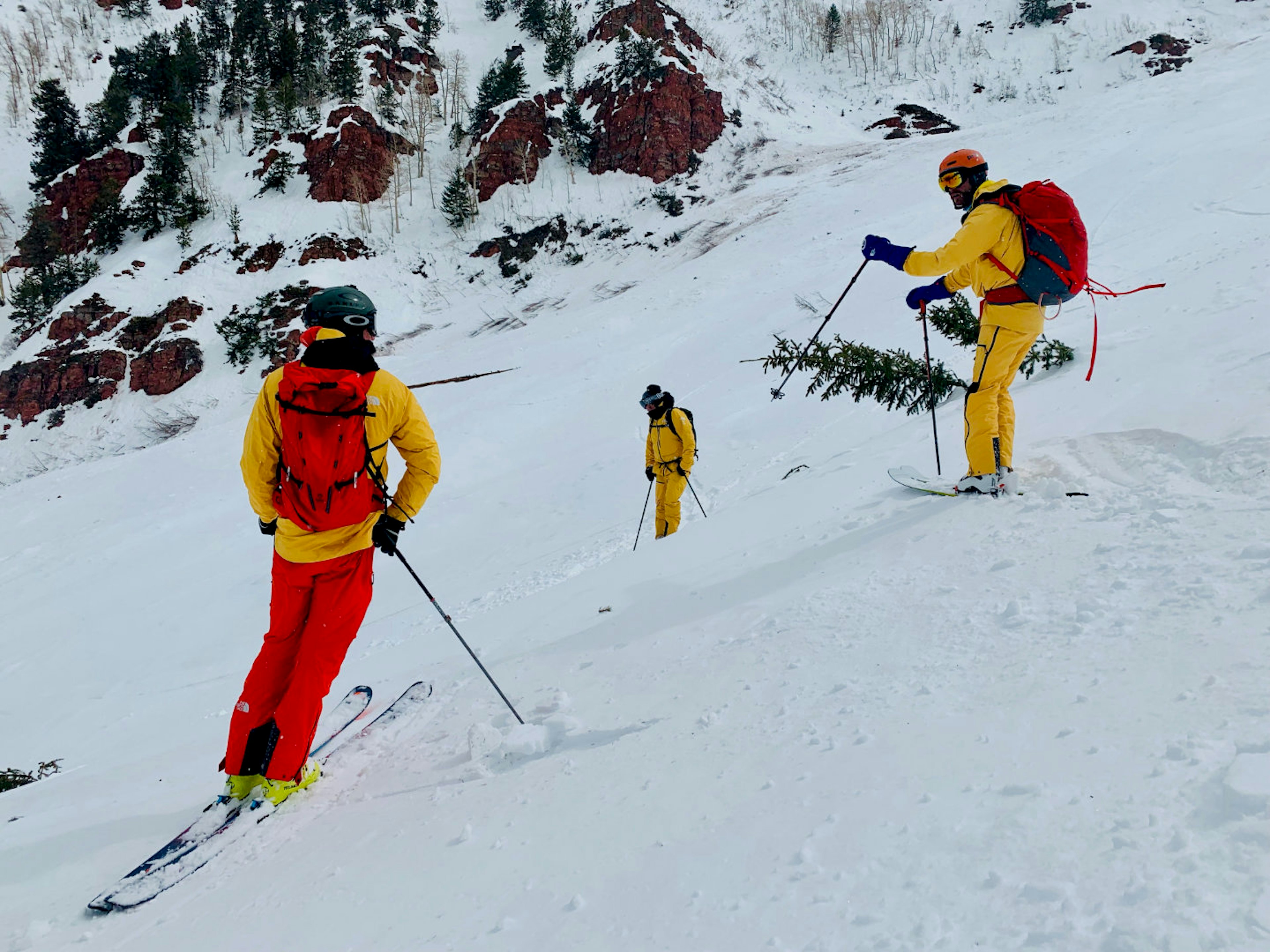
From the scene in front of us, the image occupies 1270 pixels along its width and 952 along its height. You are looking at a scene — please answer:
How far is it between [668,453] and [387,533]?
4.70 metres

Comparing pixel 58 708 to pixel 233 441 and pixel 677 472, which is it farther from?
pixel 233 441

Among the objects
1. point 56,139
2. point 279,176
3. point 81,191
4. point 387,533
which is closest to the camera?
point 387,533

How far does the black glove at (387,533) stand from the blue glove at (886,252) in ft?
9.86

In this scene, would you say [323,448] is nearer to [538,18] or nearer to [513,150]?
[513,150]

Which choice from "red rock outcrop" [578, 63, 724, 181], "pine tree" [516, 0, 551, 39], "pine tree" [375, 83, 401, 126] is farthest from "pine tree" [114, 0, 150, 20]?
"red rock outcrop" [578, 63, 724, 181]

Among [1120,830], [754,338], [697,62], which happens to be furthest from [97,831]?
[697,62]

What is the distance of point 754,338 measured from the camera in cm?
1549

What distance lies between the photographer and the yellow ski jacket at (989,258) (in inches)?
151

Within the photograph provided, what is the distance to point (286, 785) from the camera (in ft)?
9.87

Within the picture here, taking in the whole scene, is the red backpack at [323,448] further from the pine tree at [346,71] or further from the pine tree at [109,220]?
the pine tree at [346,71]

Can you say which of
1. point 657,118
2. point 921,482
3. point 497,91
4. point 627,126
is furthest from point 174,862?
point 497,91

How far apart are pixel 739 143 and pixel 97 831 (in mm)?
39473

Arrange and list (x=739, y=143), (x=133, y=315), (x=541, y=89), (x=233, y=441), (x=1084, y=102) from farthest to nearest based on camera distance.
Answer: (x=541, y=89), (x=739, y=143), (x=133, y=315), (x=1084, y=102), (x=233, y=441)

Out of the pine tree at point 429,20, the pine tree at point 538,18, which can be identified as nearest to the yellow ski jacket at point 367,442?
the pine tree at point 538,18
